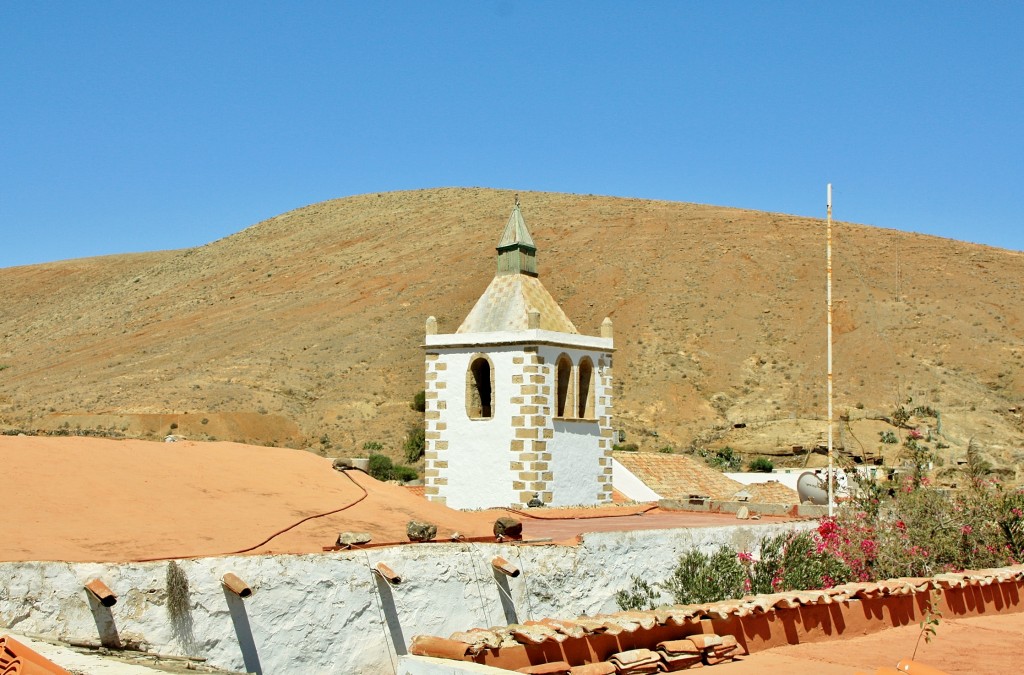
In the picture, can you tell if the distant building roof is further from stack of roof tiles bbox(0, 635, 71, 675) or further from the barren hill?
the barren hill

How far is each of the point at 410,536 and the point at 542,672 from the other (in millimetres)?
3245

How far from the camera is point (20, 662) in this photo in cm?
661

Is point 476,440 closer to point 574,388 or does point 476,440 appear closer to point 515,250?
point 574,388

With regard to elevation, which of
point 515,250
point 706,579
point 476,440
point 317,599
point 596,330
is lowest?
point 706,579

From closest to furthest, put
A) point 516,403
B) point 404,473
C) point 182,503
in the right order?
point 182,503 < point 516,403 < point 404,473

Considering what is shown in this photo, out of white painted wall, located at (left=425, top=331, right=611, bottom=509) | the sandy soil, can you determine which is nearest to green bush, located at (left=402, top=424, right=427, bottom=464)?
white painted wall, located at (left=425, top=331, right=611, bottom=509)

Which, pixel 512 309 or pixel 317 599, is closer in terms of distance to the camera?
pixel 317 599

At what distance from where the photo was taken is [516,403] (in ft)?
64.8

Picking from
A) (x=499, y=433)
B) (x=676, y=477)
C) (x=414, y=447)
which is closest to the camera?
(x=499, y=433)

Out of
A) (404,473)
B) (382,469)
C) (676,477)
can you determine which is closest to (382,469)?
(382,469)

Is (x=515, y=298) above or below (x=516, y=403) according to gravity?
above

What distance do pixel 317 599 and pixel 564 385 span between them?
1137 cm

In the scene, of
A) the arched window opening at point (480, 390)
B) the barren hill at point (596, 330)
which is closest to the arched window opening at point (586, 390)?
the arched window opening at point (480, 390)

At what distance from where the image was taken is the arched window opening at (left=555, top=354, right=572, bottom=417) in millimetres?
20703
